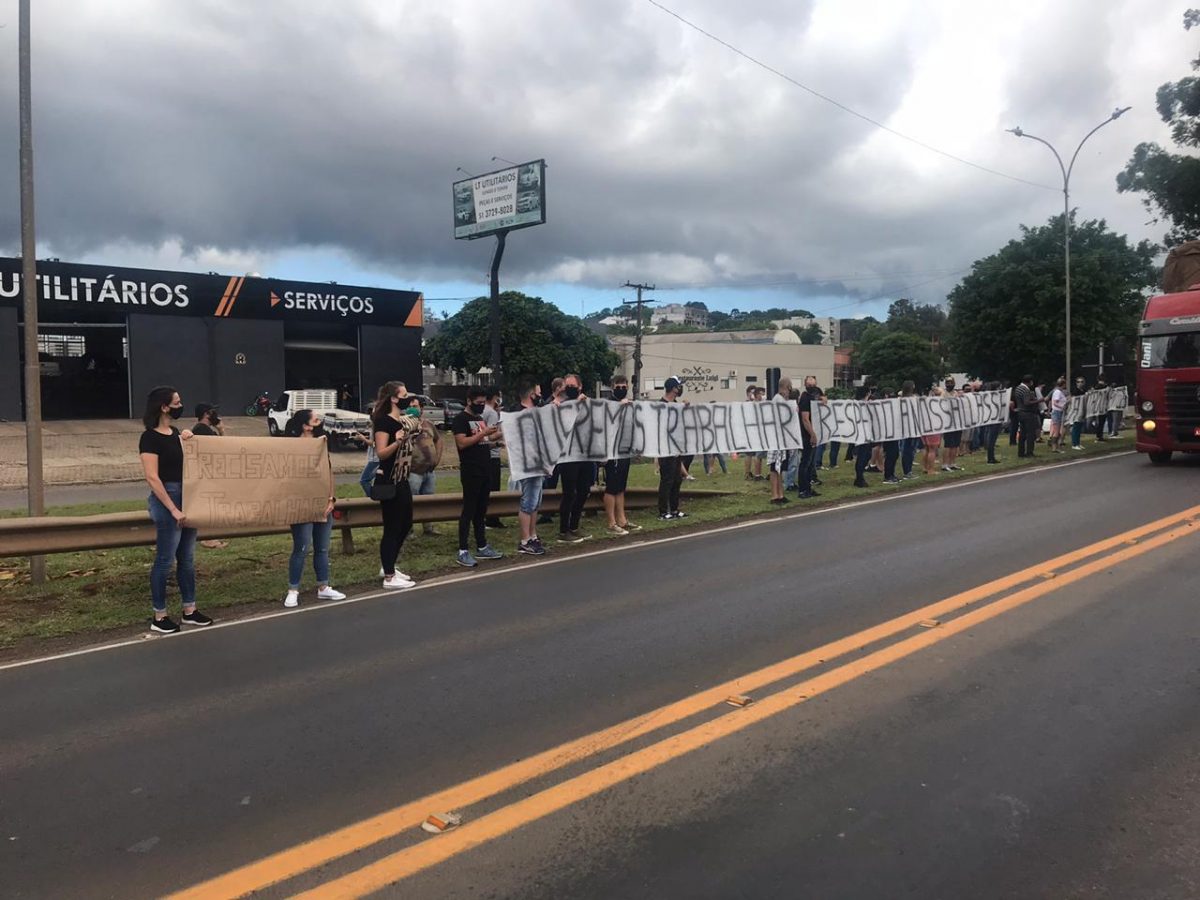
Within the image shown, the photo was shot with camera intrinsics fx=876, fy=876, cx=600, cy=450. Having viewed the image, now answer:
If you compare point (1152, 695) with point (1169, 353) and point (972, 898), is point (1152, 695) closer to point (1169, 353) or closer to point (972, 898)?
point (972, 898)

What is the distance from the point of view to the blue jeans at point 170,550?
6719mm

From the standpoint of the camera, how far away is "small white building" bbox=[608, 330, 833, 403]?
81.2m

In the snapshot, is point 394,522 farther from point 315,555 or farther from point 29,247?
point 29,247

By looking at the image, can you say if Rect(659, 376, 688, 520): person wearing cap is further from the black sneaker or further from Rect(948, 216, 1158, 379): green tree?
Result: Rect(948, 216, 1158, 379): green tree

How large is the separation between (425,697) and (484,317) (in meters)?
42.0

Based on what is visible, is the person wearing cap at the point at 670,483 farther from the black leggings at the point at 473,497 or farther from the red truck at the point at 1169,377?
the red truck at the point at 1169,377

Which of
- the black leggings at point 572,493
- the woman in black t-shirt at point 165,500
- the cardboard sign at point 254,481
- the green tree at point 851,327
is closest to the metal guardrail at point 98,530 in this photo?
the cardboard sign at point 254,481

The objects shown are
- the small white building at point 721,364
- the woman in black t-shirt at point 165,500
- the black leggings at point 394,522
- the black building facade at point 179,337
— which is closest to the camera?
the woman in black t-shirt at point 165,500

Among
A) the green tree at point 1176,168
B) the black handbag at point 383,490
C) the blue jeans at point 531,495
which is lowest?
the blue jeans at point 531,495

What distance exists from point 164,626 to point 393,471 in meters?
2.29

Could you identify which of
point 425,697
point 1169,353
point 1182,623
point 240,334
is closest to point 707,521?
point 1182,623

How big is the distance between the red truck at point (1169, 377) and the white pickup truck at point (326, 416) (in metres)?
19.8

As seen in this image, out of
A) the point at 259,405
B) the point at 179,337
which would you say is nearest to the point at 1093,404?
the point at 259,405

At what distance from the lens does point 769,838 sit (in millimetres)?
3340
